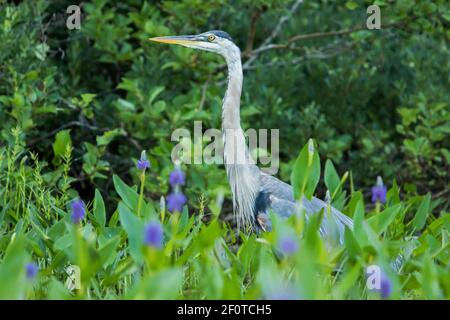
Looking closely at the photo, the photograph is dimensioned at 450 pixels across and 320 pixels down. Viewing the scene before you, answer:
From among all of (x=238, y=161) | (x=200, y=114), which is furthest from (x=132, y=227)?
(x=200, y=114)

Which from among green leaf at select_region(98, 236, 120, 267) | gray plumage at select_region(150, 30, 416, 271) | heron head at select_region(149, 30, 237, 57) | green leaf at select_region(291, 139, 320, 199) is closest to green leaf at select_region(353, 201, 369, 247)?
green leaf at select_region(291, 139, 320, 199)

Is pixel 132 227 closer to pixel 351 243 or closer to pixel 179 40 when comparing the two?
pixel 351 243

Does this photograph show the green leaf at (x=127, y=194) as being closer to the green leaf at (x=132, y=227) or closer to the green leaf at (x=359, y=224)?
the green leaf at (x=132, y=227)

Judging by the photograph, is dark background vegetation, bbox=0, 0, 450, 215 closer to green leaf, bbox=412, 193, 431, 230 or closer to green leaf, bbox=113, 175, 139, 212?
green leaf, bbox=113, 175, 139, 212

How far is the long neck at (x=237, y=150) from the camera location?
5867mm

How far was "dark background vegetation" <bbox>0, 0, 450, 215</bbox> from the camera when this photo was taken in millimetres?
6781

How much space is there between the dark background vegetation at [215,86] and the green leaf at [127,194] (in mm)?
1045

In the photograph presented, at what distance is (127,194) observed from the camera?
4824 millimetres

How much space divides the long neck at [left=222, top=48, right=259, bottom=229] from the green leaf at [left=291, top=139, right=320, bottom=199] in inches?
55.1

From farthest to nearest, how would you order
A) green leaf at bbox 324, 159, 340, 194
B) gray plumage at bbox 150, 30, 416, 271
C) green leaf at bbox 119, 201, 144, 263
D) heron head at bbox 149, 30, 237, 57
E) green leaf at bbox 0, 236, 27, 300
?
heron head at bbox 149, 30, 237, 57 < gray plumage at bbox 150, 30, 416, 271 < green leaf at bbox 324, 159, 340, 194 < green leaf at bbox 119, 201, 144, 263 < green leaf at bbox 0, 236, 27, 300

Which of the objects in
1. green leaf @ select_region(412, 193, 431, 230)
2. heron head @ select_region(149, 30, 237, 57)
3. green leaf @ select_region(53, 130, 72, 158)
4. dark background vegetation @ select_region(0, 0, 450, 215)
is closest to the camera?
green leaf @ select_region(412, 193, 431, 230)
